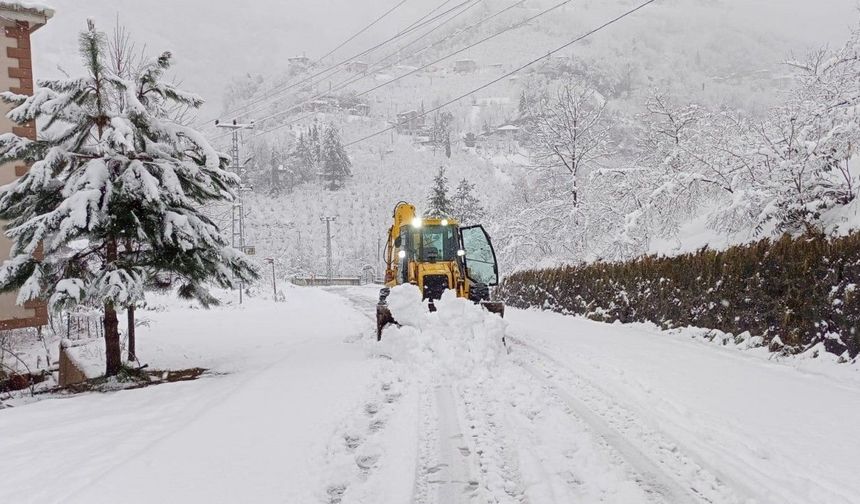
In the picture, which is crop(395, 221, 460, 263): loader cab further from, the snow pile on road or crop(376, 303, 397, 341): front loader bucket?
crop(376, 303, 397, 341): front loader bucket

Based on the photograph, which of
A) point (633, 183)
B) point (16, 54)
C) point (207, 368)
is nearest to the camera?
point (207, 368)

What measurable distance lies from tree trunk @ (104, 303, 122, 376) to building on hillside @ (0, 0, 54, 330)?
404 cm

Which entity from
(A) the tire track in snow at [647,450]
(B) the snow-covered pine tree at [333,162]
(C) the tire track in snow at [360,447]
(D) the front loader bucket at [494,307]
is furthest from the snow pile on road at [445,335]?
(B) the snow-covered pine tree at [333,162]

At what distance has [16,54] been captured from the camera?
10.9m

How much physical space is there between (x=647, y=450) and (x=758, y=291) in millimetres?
5849

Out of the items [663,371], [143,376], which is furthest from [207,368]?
[663,371]

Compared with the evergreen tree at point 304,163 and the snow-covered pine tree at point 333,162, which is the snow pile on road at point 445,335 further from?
the evergreen tree at point 304,163

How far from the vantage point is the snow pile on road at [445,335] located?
812 cm

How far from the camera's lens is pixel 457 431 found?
5070 millimetres

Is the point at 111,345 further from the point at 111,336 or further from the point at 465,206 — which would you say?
the point at 465,206

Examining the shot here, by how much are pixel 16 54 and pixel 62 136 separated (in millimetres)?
4897

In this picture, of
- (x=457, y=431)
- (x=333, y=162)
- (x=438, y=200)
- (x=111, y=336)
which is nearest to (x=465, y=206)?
(x=438, y=200)

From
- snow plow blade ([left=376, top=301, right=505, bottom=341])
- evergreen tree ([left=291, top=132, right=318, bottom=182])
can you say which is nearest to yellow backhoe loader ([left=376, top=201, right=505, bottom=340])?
snow plow blade ([left=376, top=301, right=505, bottom=341])

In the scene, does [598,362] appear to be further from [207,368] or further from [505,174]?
[505,174]
